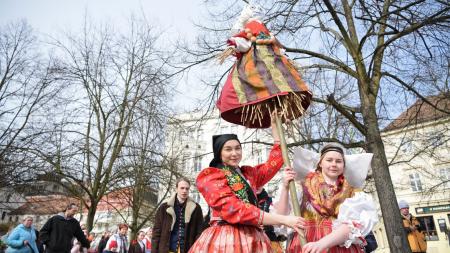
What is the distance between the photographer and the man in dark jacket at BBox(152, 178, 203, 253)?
16.0 ft

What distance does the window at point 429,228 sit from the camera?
1096 inches

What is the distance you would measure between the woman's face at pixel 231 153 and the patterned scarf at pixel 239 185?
57 millimetres

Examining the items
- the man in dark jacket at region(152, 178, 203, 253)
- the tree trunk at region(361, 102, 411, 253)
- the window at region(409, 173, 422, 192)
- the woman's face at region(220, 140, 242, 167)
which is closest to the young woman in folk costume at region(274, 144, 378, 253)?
the woman's face at region(220, 140, 242, 167)

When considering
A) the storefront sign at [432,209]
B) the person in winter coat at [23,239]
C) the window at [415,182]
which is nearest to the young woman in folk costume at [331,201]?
the person in winter coat at [23,239]

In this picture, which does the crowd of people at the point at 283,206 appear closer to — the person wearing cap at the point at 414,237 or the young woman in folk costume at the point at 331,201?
the young woman in folk costume at the point at 331,201

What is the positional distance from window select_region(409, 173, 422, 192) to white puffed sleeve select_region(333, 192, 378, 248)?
32719mm

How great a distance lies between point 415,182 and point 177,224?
32507 millimetres

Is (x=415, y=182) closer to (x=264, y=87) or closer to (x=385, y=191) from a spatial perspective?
(x=385, y=191)

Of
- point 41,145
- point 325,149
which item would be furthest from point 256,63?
point 41,145

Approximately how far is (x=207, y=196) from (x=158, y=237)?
2.81 metres

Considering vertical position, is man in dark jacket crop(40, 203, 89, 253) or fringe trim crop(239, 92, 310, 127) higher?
fringe trim crop(239, 92, 310, 127)

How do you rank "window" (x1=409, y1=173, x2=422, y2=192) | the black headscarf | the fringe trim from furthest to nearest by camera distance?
"window" (x1=409, y1=173, x2=422, y2=192) → the black headscarf → the fringe trim

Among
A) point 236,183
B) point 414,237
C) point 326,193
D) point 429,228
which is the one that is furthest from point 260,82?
point 429,228

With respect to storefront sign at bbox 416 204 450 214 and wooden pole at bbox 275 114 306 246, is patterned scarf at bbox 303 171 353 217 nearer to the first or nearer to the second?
wooden pole at bbox 275 114 306 246
